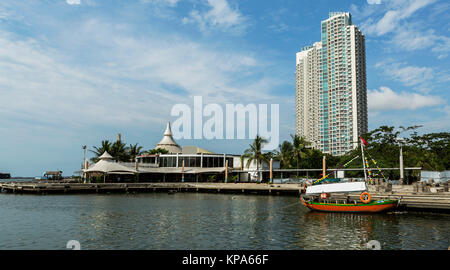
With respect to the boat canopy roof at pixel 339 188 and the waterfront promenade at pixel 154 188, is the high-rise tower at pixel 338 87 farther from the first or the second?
the boat canopy roof at pixel 339 188

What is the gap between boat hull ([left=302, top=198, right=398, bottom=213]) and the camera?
33125mm

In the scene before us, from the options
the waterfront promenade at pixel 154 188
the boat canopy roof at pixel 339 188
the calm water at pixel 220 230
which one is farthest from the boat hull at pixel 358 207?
the waterfront promenade at pixel 154 188

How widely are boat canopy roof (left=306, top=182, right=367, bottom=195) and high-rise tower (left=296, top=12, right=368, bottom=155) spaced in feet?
402

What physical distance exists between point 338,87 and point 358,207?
5433 inches

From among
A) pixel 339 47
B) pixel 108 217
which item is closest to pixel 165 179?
pixel 108 217

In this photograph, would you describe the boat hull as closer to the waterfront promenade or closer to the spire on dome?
the waterfront promenade

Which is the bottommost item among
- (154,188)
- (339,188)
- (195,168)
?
(154,188)

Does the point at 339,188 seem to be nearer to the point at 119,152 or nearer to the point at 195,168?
the point at 195,168

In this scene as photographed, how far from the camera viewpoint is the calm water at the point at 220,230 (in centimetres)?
2025

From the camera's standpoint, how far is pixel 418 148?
82375 mm

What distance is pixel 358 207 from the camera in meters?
34.0

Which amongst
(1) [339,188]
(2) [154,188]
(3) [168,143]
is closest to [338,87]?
(3) [168,143]
